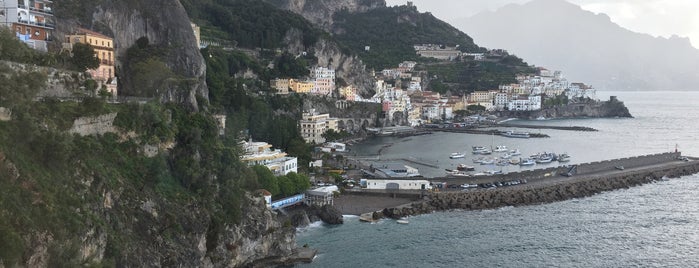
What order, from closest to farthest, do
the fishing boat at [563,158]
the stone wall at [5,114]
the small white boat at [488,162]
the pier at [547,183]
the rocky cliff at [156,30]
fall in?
1. the stone wall at [5,114]
2. the rocky cliff at [156,30]
3. the pier at [547,183]
4. the small white boat at [488,162]
5. the fishing boat at [563,158]

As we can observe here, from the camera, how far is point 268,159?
3167 cm

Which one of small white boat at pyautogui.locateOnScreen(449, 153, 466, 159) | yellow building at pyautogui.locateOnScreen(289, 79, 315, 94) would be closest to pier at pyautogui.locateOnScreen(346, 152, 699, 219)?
small white boat at pyautogui.locateOnScreen(449, 153, 466, 159)

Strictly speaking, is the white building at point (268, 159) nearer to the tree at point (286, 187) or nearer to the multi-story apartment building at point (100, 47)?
the tree at point (286, 187)

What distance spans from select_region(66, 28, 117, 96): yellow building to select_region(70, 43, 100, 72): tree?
46 centimetres

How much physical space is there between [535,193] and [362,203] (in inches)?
373

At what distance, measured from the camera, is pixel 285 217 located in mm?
26562

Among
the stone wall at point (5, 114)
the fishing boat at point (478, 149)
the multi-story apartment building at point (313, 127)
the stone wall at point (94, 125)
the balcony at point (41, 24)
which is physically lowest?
the fishing boat at point (478, 149)

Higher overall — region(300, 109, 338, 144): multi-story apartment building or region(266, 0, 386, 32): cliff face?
region(266, 0, 386, 32): cliff face

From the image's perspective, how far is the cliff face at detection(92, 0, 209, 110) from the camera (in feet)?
89.2

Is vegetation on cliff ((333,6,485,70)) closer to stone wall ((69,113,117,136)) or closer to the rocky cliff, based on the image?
the rocky cliff

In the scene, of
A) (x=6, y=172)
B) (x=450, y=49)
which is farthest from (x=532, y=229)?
(x=450, y=49)

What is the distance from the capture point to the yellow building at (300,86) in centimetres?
5788

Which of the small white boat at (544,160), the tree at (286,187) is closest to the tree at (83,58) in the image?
the tree at (286,187)

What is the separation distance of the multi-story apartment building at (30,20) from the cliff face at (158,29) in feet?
8.23
